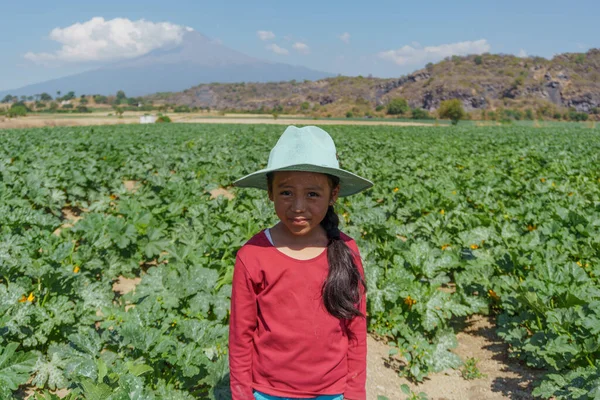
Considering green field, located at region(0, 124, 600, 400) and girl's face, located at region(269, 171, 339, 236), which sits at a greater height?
girl's face, located at region(269, 171, 339, 236)

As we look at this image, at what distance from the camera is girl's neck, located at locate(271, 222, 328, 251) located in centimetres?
191

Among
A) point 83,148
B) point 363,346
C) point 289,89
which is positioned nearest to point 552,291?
point 363,346

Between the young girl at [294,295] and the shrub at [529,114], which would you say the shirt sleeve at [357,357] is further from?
the shrub at [529,114]

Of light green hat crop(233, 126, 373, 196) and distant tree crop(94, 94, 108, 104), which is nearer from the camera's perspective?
light green hat crop(233, 126, 373, 196)

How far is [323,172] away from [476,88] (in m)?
125

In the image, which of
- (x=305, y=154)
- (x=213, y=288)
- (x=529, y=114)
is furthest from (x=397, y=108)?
(x=305, y=154)

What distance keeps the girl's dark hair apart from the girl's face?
84 mm

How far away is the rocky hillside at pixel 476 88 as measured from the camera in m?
113

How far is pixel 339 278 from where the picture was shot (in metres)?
1.83

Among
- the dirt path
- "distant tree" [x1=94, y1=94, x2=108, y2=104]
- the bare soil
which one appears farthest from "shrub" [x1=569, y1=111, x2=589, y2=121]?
"distant tree" [x1=94, y1=94, x2=108, y2=104]

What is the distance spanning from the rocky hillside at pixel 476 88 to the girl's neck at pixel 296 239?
109619 millimetres

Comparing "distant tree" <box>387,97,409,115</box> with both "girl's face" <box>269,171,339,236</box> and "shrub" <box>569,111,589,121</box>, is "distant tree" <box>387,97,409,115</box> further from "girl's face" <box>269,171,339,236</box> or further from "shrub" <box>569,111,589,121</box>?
"girl's face" <box>269,171,339,236</box>

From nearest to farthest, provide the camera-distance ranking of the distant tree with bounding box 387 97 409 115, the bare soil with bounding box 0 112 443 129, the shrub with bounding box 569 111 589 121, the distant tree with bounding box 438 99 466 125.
→ the bare soil with bounding box 0 112 443 129 < the distant tree with bounding box 438 99 466 125 < the shrub with bounding box 569 111 589 121 < the distant tree with bounding box 387 97 409 115

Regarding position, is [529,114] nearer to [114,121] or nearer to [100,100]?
[114,121]
